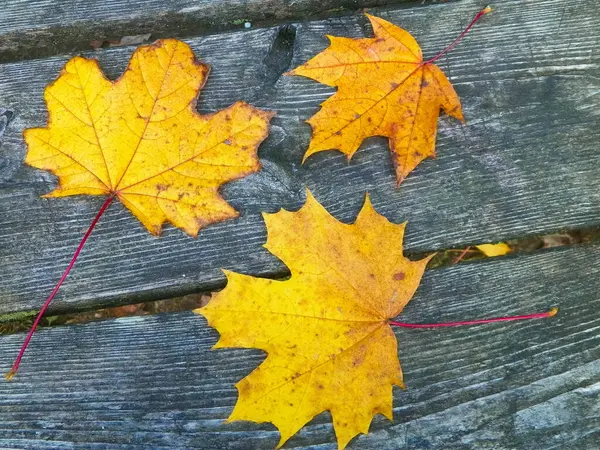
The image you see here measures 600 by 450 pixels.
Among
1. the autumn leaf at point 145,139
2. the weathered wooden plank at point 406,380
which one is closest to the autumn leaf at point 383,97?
the autumn leaf at point 145,139

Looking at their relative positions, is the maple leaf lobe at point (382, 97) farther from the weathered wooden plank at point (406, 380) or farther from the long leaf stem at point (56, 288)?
the long leaf stem at point (56, 288)

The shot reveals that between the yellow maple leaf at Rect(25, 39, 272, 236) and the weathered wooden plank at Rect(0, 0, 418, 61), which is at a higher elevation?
the weathered wooden plank at Rect(0, 0, 418, 61)

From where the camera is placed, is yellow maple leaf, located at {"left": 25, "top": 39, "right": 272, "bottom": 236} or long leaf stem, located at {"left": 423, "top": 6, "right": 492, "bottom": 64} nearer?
yellow maple leaf, located at {"left": 25, "top": 39, "right": 272, "bottom": 236}

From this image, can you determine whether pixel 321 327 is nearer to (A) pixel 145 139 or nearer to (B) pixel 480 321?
(B) pixel 480 321

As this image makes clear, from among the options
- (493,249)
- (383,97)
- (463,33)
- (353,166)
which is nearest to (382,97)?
(383,97)

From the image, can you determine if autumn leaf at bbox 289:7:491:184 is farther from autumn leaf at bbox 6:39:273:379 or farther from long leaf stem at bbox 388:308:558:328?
long leaf stem at bbox 388:308:558:328

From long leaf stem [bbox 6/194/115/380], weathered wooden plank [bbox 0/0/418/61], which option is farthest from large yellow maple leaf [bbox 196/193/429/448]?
weathered wooden plank [bbox 0/0/418/61]
